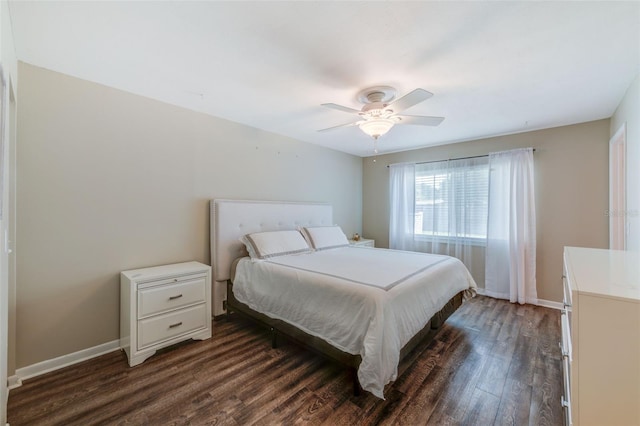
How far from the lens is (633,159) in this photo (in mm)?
2166

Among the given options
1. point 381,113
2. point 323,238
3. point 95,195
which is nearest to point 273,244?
point 323,238

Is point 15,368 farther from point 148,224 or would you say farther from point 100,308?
point 148,224

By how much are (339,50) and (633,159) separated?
8.56 feet

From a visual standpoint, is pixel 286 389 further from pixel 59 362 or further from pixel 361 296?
pixel 59 362

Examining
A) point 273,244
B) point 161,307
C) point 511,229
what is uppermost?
point 511,229

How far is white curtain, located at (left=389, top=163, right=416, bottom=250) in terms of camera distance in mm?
4621

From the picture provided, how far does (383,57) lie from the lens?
1.83m

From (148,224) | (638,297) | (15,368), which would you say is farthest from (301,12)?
(15,368)

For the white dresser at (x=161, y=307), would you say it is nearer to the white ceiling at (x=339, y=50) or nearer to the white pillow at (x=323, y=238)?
the white pillow at (x=323, y=238)

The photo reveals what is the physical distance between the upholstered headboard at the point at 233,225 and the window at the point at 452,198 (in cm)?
236

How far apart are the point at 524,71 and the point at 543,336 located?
253 centimetres

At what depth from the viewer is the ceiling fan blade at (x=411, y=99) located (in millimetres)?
1809

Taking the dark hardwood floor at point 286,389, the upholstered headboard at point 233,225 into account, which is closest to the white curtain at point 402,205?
the upholstered headboard at point 233,225

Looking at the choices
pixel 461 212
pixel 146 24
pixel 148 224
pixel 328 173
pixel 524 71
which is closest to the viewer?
pixel 146 24
